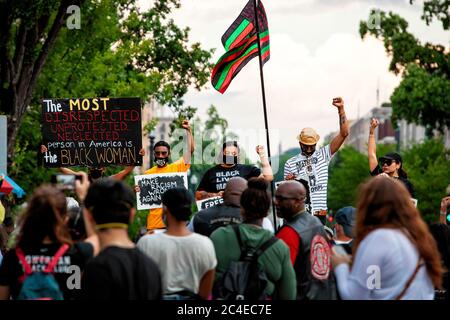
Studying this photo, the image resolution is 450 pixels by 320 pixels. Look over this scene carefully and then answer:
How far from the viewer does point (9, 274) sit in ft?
21.3

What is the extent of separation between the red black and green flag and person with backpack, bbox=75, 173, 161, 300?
746 centimetres

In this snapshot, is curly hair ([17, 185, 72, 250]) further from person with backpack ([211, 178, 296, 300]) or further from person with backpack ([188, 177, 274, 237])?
person with backpack ([188, 177, 274, 237])

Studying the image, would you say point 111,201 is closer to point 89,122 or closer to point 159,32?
Answer: point 89,122

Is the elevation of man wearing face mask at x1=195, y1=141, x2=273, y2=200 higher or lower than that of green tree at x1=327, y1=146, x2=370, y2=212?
lower

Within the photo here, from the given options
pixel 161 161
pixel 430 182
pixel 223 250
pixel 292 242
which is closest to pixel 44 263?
pixel 223 250

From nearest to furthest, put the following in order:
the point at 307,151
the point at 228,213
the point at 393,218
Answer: the point at 393,218, the point at 228,213, the point at 307,151

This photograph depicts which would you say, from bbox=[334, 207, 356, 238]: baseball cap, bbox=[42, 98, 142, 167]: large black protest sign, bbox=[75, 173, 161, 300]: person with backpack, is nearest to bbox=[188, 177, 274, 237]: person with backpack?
bbox=[334, 207, 356, 238]: baseball cap

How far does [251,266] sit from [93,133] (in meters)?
6.37

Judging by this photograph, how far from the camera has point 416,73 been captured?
124 feet

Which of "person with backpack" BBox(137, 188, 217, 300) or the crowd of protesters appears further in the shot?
"person with backpack" BBox(137, 188, 217, 300)

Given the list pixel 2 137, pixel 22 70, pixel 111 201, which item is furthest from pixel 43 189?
pixel 22 70

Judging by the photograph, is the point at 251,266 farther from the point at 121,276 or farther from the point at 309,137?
the point at 309,137

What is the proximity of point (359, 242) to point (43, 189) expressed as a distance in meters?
1.83

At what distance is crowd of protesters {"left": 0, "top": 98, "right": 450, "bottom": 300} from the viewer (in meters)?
6.06
